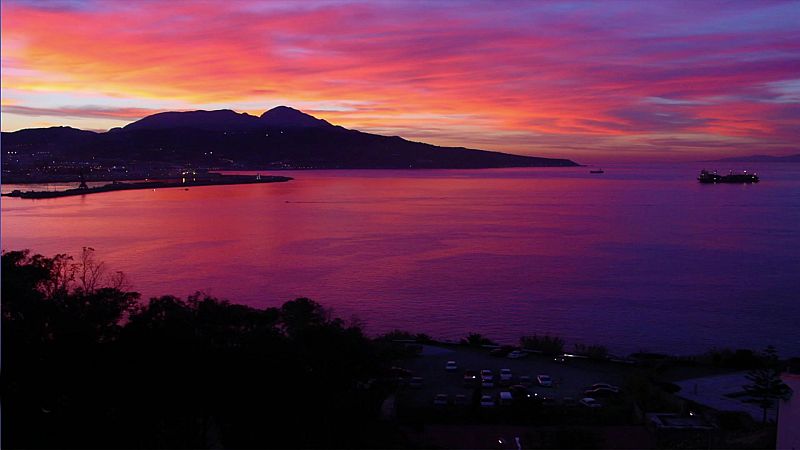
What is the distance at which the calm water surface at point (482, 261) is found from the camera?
879 centimetres

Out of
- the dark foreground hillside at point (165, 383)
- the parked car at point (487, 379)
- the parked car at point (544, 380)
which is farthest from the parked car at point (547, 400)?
the dark foreground hillside at point (165, 383)

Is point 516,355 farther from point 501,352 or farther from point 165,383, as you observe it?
point 165,383

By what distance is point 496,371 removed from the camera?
228 inches

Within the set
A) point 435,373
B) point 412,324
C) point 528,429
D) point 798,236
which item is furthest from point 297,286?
point 798,236

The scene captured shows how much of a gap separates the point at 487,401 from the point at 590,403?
0.67 m

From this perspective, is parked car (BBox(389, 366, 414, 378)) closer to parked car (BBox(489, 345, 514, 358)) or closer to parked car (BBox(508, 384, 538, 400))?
parked car (BBox(508, 384, 538, 400))

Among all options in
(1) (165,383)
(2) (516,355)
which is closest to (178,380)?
(1) (165,383)

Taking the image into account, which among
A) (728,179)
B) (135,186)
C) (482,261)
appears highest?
(728,179)

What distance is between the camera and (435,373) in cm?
571

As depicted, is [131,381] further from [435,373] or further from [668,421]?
[435,373]

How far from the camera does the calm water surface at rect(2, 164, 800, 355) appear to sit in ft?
28.8

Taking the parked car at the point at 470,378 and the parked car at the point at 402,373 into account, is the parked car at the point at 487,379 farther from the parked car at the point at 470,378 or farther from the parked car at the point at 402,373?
the parked car at the point at 402,373

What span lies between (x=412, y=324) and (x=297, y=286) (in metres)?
3.00

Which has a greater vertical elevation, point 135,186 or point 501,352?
point 135,186
